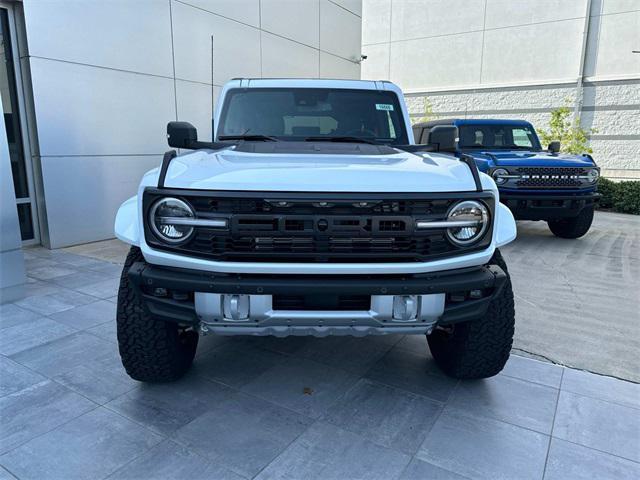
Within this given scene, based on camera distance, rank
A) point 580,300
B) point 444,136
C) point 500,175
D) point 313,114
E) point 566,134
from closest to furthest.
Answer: point 444,136 < point 313,114 < point 580,300 < point 500,175 < point 566,134

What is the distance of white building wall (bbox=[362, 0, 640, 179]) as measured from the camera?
12.7 m

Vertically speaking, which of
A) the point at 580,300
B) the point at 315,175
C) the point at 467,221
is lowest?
the point at 580,300

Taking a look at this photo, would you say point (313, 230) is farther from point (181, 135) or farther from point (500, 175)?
point (500, 175)

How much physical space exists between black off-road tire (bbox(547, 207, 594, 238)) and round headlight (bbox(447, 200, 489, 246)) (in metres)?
5.53

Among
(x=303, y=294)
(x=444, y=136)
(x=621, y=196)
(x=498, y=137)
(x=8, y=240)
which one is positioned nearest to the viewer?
(x=303, y=294)

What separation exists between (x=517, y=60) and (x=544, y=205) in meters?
9.56

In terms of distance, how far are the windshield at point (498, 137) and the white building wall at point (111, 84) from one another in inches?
170

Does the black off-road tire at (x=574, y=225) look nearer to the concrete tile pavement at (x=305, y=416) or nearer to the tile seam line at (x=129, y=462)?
the concrete tile pavement at (x=305, y=416)

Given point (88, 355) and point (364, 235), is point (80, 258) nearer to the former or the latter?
point (88, 355)

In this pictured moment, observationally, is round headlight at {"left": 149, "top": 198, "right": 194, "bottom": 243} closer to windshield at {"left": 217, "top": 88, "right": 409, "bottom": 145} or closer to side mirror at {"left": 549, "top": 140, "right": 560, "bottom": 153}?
windshield at {"left": 217, "top": 88, "right": 409, "bottom": 145}

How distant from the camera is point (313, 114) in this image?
10.9 feet

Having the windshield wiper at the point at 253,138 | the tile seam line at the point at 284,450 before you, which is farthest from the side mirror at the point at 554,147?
the tile seam line at the point at 284,450

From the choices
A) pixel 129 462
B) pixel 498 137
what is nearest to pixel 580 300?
pixel 129 462

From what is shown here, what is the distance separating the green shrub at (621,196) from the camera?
10250 millimetres
